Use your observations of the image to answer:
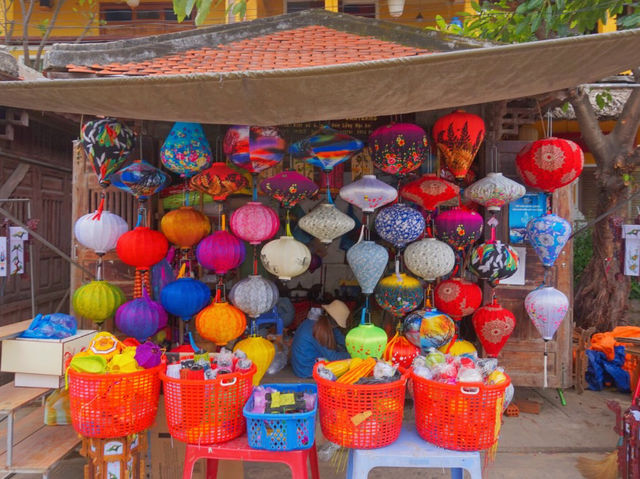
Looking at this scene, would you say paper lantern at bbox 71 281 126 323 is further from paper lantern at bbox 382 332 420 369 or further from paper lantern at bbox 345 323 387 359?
paper lantern at bbox 382 332 420 369

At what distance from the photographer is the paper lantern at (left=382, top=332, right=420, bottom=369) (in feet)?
10.6

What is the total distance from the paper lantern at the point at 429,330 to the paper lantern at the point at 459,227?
545 mm

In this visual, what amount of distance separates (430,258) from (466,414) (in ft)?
4.19

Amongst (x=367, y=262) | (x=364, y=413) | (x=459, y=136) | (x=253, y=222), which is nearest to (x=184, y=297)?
(x=253, y=222)

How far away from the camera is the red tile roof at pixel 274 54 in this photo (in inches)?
114

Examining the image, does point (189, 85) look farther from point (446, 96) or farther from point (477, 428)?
point (477, 428)

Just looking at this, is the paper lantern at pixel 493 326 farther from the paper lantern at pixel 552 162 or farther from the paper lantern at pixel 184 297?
the paper lantern at pixel 184 297

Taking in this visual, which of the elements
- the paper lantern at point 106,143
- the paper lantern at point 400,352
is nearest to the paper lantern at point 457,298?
the paper lantern at point 400,352

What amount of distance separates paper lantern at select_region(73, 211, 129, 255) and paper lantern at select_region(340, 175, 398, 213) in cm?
175

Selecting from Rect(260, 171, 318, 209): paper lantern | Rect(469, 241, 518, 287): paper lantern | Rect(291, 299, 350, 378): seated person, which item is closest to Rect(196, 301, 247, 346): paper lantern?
Rect(260, 171, 318, 209): paper lantern

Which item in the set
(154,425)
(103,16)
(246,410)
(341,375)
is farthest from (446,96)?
(103,16)

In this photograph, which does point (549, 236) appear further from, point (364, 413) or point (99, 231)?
point (99, 231)

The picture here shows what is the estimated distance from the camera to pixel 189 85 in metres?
2.20

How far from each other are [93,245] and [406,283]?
2.33m
